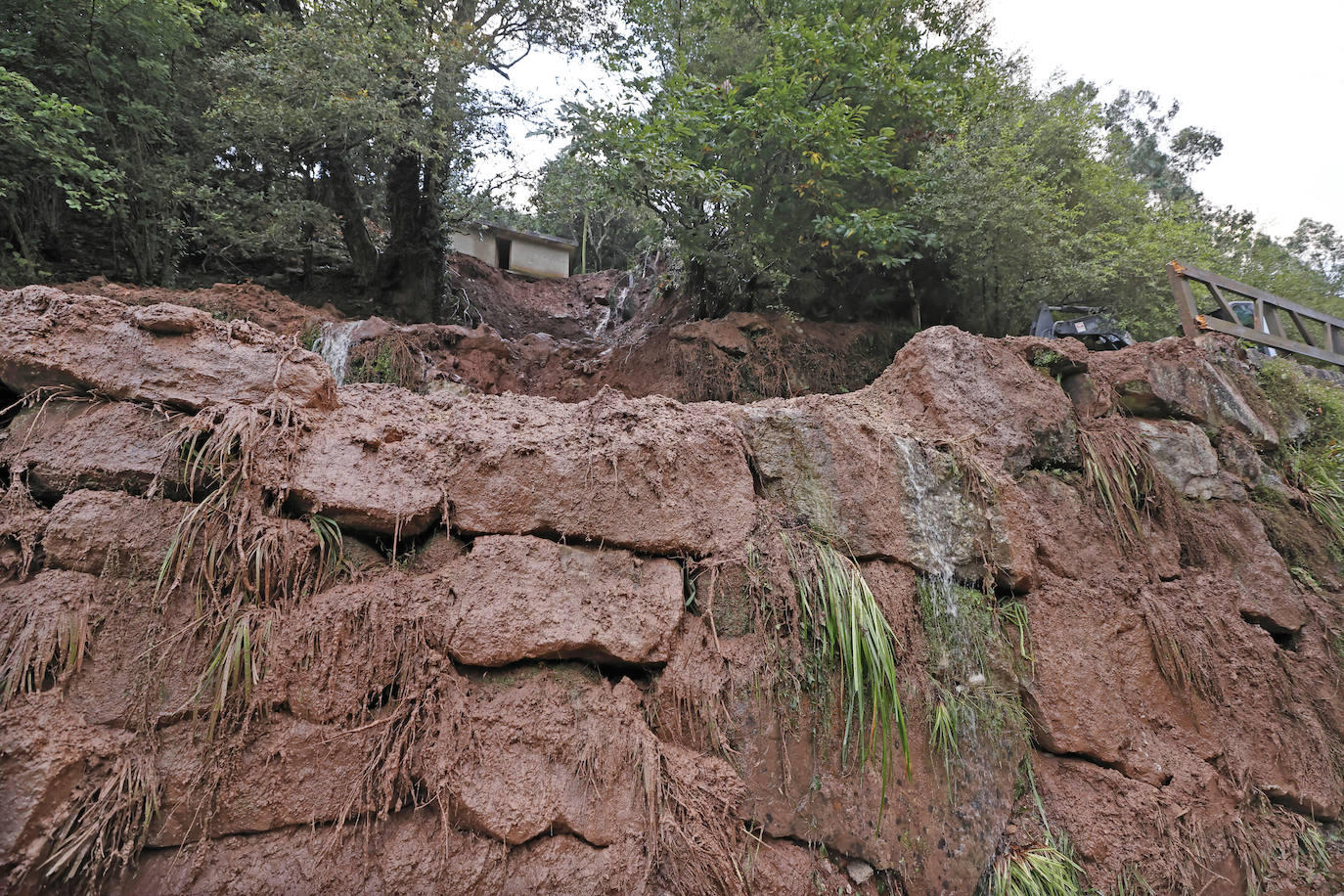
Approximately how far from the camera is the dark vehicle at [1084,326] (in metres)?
6.95

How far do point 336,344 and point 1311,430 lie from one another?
8640mm

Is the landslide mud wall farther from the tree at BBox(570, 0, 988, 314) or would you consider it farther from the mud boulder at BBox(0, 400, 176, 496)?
the tree at BBox(570, 0, 988, 314)

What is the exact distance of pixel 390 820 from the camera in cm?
245

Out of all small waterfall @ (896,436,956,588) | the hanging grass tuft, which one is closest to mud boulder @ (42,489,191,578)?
the hanging grass tuft

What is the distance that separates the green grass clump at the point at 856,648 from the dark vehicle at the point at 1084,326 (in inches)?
201

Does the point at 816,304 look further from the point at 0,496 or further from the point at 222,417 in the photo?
the point at 0,496

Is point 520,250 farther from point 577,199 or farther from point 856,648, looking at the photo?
point 856,648

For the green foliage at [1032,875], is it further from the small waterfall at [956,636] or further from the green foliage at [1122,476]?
the green foliage at [1122,476]

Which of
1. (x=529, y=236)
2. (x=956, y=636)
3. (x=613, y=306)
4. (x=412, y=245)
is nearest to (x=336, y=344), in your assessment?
(x=412, y=245)

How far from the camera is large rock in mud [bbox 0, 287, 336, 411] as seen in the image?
2676 mm

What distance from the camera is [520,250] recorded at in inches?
615

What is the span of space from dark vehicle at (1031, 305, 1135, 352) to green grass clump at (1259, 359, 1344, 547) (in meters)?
1.53

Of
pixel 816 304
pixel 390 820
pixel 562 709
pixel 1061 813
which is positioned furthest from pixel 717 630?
pixel 816 304

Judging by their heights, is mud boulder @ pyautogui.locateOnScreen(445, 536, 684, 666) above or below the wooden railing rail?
below
